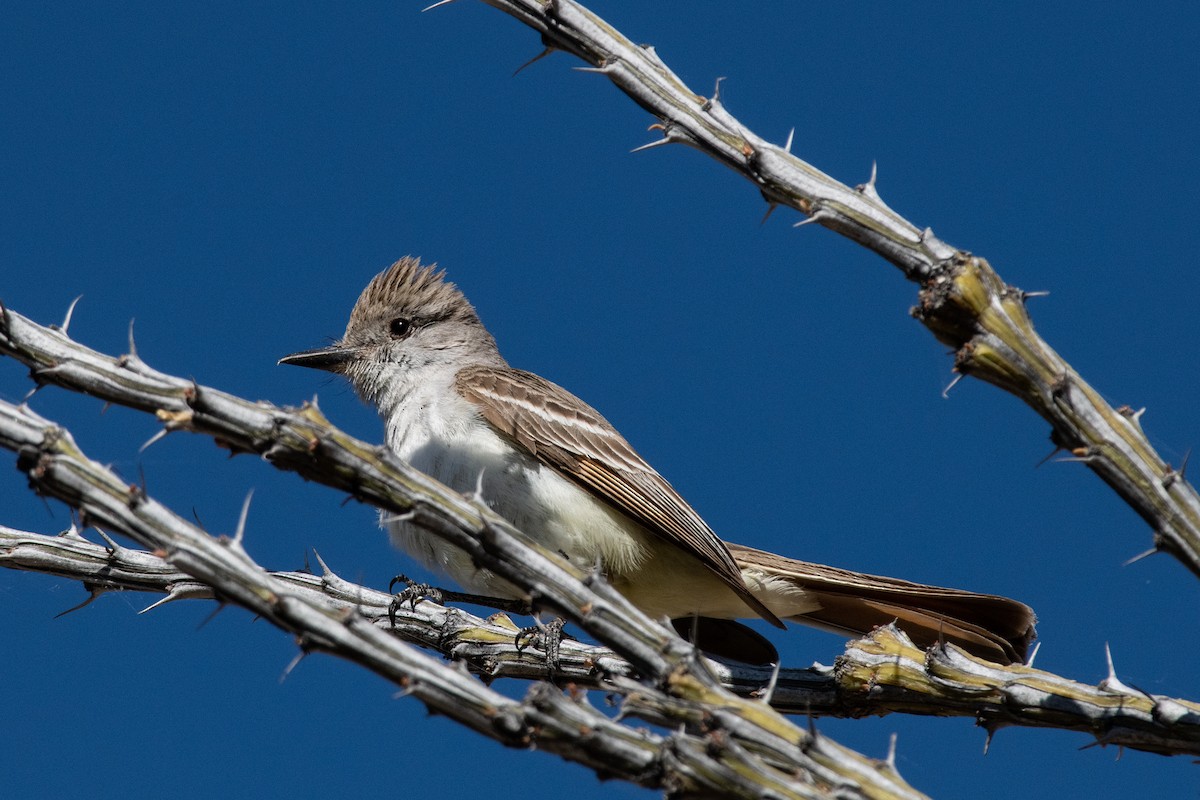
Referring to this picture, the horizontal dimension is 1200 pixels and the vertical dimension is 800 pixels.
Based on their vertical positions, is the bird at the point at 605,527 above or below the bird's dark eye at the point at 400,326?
below

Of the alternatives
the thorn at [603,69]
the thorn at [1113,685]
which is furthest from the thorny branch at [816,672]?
the thorn at [603,69]

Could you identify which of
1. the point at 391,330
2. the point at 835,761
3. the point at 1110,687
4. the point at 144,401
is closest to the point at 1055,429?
the point at 1110,687

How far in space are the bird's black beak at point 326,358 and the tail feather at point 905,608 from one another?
2578 millimetres

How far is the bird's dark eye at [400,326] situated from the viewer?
25.2ft

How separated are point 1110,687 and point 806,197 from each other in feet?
5.93

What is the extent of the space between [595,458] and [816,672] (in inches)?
75.9

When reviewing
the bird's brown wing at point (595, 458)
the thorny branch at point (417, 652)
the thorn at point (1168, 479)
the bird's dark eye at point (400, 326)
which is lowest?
the thorny branch at point (417, 652)

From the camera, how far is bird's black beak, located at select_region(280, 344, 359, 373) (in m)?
→ 7.41

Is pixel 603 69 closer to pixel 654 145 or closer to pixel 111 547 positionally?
pixel 654 145

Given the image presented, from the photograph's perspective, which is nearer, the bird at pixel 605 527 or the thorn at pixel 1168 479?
the thorn at pixel 1168 479

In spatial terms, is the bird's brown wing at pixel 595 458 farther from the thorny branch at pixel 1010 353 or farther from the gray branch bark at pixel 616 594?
the thorny branch at pixel 1010 353

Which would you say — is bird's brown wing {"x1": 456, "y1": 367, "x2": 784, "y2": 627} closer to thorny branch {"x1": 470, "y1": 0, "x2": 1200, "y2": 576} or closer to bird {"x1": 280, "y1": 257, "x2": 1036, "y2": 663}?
bird {"x1": 280, "y1": 257, "x2": 1036, "y2": 663}

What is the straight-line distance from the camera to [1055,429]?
3.54 meters

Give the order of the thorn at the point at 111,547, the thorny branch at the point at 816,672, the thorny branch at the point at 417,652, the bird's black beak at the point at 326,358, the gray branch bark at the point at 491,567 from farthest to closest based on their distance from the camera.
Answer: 1. the bird's black beak at the point at 326,358
2. the thorn at the point at 111,547
3. the thorny branch at the point at 816,672
4. the gray branch bark at the point at 491,567
5. the thorny branch at the point at 417,652
